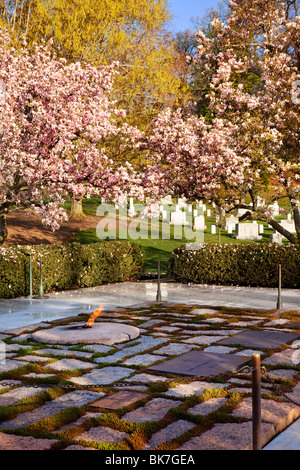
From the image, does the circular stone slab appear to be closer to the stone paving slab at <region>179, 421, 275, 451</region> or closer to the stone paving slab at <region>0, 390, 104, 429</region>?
the stone paving slab at <region>0, 390, 104, 429</region>

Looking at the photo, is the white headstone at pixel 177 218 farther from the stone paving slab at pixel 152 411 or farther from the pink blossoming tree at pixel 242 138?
the stone paving slab at pixel 152 411

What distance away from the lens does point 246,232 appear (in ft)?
89.8

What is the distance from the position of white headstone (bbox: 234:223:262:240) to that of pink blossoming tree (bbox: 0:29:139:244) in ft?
42.3

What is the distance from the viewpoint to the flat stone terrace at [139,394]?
5148 millimetres

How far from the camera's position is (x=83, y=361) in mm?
7859

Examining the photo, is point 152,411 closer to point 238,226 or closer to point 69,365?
point 69,365

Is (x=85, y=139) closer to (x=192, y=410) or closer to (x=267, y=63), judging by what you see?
(x=267, y=63)

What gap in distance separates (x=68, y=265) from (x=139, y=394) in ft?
31.4

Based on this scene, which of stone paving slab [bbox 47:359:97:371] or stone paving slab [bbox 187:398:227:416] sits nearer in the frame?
stone paving slab [bbox 187:398:227:416]

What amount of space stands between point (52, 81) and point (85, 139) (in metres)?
2.39

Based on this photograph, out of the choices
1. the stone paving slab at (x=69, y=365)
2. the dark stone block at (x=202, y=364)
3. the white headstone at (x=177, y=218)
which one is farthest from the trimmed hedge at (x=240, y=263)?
the white headstone at (x=177, y=218)

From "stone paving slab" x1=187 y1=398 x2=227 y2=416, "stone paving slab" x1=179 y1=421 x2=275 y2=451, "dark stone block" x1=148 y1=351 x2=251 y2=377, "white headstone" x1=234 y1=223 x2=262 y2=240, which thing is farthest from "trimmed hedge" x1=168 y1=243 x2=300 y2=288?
"white headstone" x1=234 y1=223 x2=262 y2=240

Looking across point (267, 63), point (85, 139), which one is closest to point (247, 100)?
point (267, 63)

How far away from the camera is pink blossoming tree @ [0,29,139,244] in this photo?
13789 mm
